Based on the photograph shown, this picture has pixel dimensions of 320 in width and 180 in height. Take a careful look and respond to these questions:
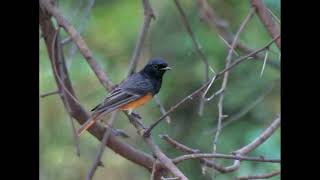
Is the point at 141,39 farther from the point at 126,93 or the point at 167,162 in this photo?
the point at 126,93

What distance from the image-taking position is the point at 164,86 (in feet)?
12.0

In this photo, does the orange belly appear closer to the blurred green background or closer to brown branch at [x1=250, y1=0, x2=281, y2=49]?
the blurred green background

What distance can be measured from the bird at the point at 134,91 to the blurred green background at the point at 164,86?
3.5 inches

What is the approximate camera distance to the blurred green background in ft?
11.5

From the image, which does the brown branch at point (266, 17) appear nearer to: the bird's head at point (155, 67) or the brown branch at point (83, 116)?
the bird's head at point (155, 67)

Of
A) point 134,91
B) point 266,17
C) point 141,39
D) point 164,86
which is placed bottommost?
point 164,86

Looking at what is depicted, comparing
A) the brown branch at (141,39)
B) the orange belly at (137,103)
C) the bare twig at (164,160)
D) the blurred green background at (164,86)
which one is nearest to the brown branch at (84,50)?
the brown branch at (141,39)

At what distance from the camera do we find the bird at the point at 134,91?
3.03 meters

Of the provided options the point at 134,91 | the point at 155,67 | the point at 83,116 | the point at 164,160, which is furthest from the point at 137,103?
the point at 164,160

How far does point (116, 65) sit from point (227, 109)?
64cm

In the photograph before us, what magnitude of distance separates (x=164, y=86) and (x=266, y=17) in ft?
3.01
